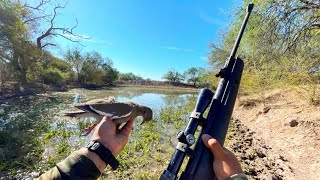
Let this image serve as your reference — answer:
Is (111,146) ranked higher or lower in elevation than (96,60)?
lower

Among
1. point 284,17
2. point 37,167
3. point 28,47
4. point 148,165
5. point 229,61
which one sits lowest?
point 37,167

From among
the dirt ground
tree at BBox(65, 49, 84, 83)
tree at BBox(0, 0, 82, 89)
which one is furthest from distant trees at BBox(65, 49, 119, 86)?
the dirt ground

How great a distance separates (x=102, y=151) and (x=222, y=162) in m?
0.86

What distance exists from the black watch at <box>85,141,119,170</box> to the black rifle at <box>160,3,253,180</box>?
1.27ft

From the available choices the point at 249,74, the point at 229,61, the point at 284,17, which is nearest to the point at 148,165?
the point at 229,61

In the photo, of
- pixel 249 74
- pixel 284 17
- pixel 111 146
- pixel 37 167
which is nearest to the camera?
pixel 111 146

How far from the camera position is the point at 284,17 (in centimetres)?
976

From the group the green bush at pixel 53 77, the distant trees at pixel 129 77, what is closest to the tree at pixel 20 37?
the green bush at pixel 53 77

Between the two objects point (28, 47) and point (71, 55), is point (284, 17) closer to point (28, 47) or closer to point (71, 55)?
point (28, 47)

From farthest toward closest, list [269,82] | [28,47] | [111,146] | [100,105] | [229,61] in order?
[28,47] → [269,82] → [229,61] → [100,105] → [111,146]

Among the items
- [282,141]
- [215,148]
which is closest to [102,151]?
[215,148]

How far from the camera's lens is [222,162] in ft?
6.05

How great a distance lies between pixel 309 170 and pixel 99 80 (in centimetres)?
5703

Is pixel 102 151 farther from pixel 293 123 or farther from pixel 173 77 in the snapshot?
pixel 173 77
